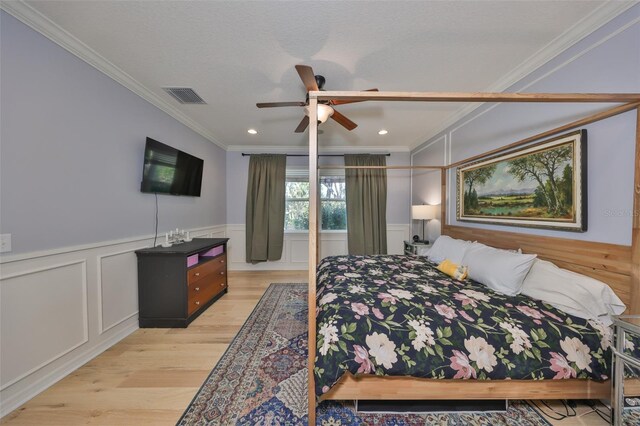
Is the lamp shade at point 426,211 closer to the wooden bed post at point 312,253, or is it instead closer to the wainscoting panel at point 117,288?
the wooden bed post at point 312,253

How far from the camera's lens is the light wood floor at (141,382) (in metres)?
1.35

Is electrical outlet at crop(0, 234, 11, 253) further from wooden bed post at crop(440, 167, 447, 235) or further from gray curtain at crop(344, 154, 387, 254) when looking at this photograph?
wooden bed post at crop(440, 167, 447, 235)

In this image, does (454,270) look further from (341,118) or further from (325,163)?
(325,163)

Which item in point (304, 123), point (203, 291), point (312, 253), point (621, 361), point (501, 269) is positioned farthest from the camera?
Result: point (203, 291)

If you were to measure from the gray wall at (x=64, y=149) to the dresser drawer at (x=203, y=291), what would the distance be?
839 millimetres

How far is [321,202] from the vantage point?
458cm

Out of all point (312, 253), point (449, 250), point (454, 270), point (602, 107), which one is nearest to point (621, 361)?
point (454, 270)

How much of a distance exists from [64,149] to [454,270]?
3.45 meters

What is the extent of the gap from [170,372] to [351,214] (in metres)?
3.45

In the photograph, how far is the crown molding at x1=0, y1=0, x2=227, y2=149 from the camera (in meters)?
1.41

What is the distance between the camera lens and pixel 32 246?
1.48 m

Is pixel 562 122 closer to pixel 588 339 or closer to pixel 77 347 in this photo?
pixel 588 339

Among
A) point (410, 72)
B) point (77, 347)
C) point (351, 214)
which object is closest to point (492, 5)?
point (410, 72)

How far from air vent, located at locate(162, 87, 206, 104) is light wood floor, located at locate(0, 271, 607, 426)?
8.44ft
